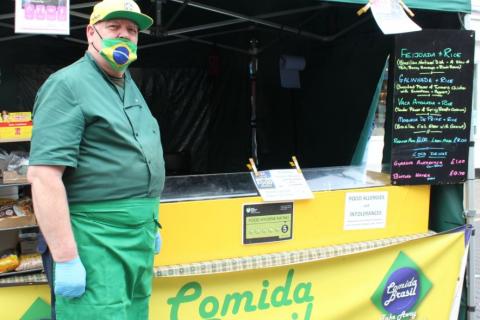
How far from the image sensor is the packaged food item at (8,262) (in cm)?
222

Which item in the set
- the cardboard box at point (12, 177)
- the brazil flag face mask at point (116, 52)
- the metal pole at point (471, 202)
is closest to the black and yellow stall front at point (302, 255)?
the metal pole at point (471, 202)

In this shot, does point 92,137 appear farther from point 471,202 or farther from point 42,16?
point 471,202

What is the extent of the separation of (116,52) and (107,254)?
0.73 meters

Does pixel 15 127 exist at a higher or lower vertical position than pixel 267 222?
higher

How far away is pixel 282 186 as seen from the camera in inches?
109

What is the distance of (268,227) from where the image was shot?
2.72 m

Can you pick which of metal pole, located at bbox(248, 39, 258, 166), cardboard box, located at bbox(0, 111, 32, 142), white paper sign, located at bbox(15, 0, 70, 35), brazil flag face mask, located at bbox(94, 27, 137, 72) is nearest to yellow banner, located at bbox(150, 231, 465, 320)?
cardboard box, located at bbox(0, 111, 32, 142)

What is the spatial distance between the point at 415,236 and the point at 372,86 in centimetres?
159

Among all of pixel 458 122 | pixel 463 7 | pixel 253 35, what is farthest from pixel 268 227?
pixel 253 35

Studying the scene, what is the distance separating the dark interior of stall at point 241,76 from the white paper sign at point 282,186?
1.56 metres

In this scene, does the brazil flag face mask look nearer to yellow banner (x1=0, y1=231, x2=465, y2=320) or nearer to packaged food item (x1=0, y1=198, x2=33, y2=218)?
packaged food item (x1=0, y1=198, x2=33, y2=218)

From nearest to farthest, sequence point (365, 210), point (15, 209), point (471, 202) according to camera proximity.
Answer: point (15, 209) < point (365, 210) < point (471, 202)

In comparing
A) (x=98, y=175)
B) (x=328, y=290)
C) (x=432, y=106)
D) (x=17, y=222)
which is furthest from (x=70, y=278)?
(x=432, y=106)

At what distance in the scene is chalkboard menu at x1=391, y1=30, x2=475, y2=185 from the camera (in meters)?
3.00
